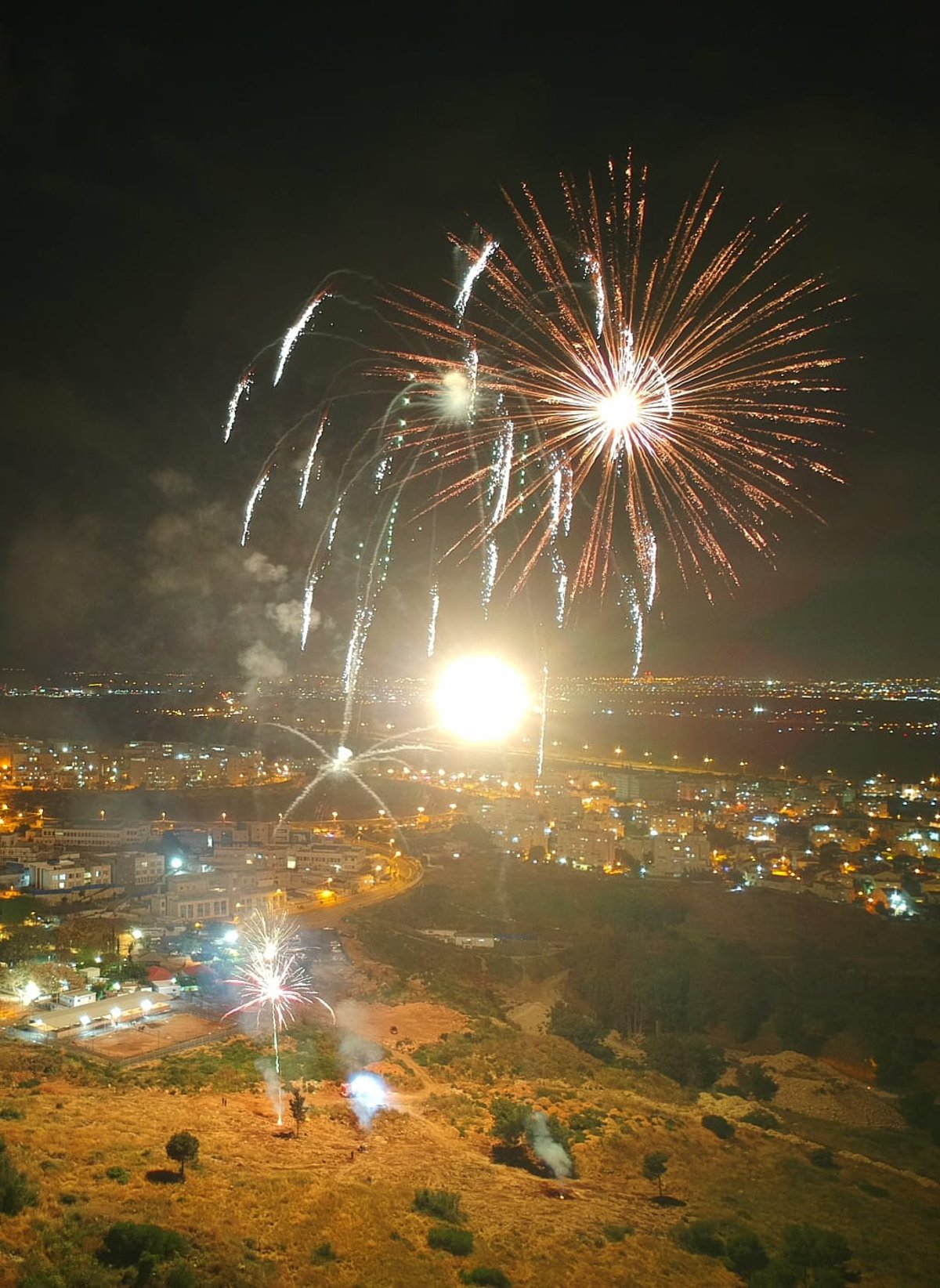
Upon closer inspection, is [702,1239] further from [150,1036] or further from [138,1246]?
[150,1036]

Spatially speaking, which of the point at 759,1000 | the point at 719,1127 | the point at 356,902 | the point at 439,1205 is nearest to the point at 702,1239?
the point at 439,1205

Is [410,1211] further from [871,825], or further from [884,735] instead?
[884,735]

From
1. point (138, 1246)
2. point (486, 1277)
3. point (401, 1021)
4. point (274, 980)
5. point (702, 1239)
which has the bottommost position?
point (702, 1239)

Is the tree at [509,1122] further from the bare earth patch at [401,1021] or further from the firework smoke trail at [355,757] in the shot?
the firework smoke trail at [355,757]

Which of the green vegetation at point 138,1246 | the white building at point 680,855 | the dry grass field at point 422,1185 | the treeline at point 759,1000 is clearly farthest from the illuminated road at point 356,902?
the green vegetation at point 138,1246

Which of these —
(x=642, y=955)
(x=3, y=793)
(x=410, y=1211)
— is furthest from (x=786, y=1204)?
(x=3, y=793)
